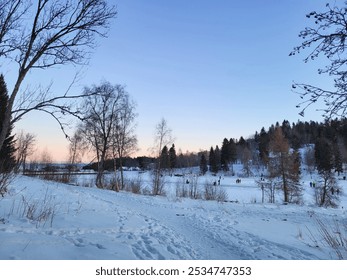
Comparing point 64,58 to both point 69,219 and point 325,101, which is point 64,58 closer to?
point 69,219

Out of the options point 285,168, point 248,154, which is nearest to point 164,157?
point 285,168

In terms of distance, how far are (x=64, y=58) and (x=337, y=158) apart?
72474 mm

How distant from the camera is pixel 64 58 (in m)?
6.64

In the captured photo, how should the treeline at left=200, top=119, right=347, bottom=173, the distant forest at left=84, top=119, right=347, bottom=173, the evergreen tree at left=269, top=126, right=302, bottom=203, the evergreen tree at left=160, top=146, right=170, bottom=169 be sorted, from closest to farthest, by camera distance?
1. the evergreen tree at left=269, top=126, right=302, bottom=203
2. the evergreen tree at left=160, top=146, right=170, bottom=169
3. the distant forest at left=84, top=119, right=347, bottom=173
4. the treeline at left=200, top=119, right=347, bottom=173

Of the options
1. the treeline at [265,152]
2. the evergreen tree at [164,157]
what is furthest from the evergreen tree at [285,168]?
the evergreen tree at [164,157]

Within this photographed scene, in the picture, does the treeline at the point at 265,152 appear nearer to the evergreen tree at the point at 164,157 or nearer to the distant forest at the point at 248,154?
the distant forest at the point at 248,154

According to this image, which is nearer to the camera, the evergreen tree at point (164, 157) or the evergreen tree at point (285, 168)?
the evergreen tree at point (285, 168)

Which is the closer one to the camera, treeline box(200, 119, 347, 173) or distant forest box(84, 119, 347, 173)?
distant forest box(84, 119, 347, 173)

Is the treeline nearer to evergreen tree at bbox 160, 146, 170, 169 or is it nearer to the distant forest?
the distant forest

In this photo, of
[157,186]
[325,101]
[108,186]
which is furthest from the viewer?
[108,186]

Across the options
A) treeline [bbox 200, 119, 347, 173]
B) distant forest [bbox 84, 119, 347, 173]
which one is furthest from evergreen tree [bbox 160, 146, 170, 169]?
treeline [bbox 200, 119, 347, 173]

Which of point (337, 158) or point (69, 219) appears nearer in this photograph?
point (69, 219)

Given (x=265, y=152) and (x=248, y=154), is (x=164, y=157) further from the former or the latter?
(x=248, y=154)
